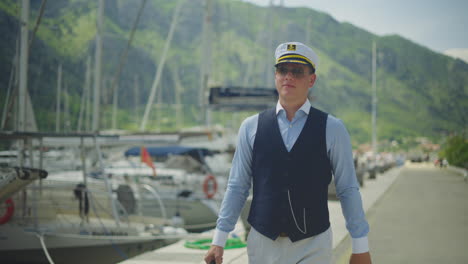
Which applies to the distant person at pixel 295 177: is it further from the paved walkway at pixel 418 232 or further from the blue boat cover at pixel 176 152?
the blue boat cover at pixel 176 152

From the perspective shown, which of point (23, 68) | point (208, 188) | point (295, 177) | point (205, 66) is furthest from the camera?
point (205, 66)

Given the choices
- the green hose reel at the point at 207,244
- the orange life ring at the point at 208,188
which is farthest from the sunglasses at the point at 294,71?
the orange life ring at the point at 208,188

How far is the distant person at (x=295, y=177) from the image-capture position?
308 centimetres

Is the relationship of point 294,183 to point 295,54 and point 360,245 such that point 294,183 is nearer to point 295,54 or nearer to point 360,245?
point 360,245

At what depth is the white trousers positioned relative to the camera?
3.11 metres

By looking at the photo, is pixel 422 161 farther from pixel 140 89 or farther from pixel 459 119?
pixel 140 89

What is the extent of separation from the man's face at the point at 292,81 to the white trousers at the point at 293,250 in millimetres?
760

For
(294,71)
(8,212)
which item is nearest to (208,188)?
(8,212)

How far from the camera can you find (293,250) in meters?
3.11

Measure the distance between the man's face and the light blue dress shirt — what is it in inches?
2.6

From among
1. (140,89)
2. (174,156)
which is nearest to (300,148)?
(174,156)

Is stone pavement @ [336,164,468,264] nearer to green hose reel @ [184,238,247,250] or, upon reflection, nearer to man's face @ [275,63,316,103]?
green hose reel @ [184,238,247,250]

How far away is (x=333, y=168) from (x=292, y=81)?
0.53m

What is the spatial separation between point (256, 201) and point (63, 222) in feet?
35.4
